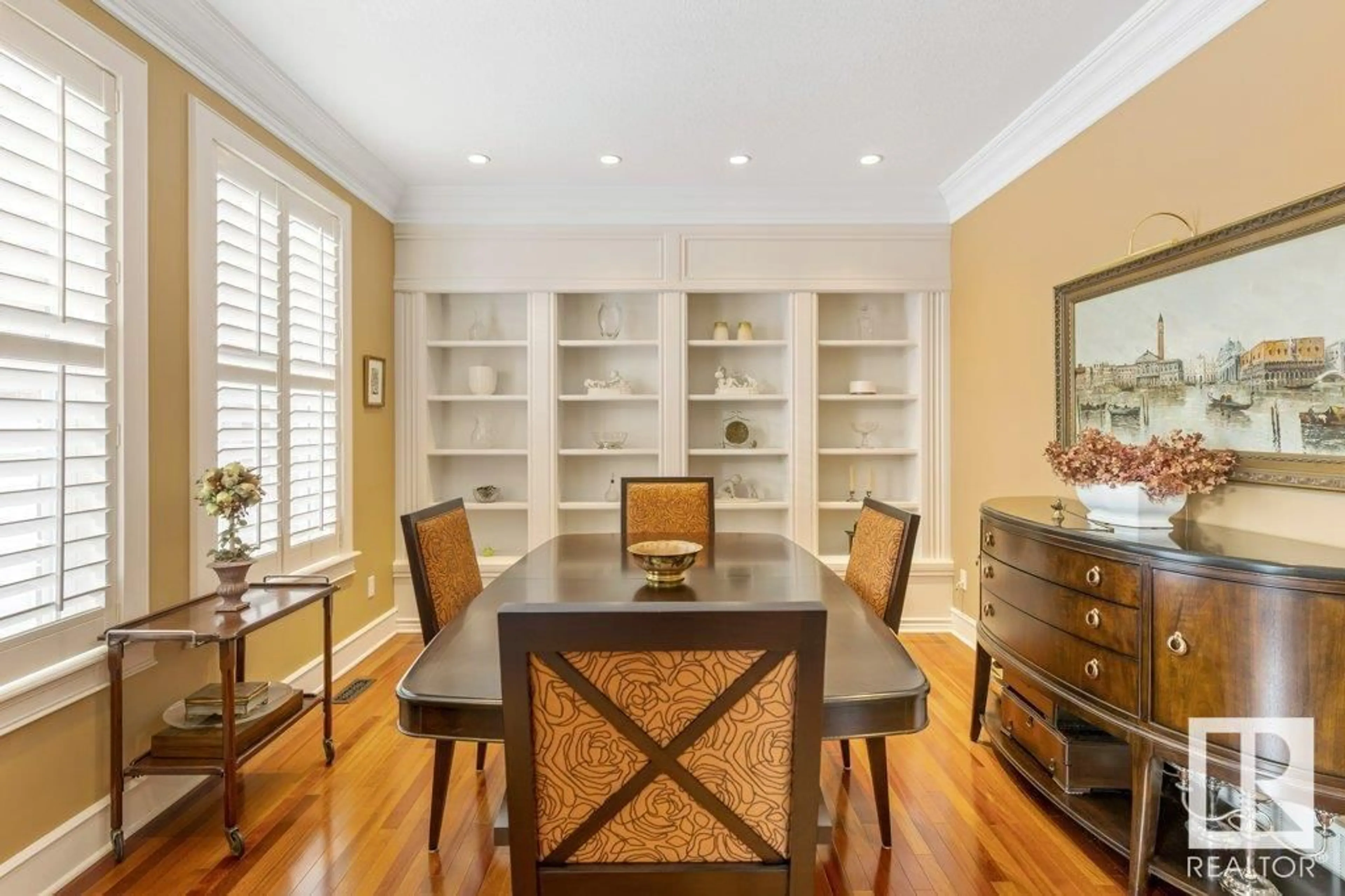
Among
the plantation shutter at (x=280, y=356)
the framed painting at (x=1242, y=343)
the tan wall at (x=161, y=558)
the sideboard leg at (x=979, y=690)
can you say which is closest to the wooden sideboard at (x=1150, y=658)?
the sideboard leg at (x=979, y=690)

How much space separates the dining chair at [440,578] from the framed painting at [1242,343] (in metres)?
2.44

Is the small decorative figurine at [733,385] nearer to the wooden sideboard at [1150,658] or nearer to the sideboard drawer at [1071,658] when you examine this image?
the wooden sideboard at [1150,658]

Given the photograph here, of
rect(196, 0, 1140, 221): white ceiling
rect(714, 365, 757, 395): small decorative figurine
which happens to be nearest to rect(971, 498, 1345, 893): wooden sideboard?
rect(196, 0, 1140, 221): white ceiling

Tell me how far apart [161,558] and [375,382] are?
1786 millimetres

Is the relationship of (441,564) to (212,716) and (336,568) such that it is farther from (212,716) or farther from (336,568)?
(336,568)

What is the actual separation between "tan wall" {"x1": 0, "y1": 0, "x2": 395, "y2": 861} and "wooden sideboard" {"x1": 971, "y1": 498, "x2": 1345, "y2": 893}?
2.72 metres

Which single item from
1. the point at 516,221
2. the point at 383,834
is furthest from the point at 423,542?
the point at 516,221

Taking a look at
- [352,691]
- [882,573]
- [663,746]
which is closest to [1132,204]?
[882,573]

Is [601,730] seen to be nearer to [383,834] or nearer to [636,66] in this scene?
[383,834]

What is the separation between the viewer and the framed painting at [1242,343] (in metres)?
1.77

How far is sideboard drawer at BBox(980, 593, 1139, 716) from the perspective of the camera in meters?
1.76

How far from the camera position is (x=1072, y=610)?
76.4 inches

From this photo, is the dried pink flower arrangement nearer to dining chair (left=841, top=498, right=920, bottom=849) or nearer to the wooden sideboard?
the wooden sideboard

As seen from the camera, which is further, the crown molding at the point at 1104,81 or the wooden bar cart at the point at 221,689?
the crown molding at the point at 1104,81
